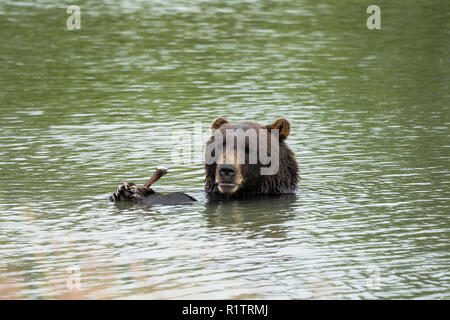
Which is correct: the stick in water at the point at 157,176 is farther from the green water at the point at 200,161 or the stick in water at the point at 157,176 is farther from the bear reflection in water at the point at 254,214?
the bear reflection in water at the point at 254,214

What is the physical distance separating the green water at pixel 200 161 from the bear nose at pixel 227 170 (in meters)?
0.46

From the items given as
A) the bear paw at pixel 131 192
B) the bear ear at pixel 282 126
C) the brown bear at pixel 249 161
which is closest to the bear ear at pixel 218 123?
the brown bear at pixel 249 161

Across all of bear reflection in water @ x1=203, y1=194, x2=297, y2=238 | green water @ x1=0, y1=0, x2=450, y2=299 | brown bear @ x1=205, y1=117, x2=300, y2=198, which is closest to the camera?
green water @ x1=0, y1=0, x2=450, y2=299

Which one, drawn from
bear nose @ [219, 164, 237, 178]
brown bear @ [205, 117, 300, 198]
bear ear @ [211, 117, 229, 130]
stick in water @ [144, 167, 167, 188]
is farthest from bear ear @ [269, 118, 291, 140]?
stick in water @ [144, 167, 167, 188]

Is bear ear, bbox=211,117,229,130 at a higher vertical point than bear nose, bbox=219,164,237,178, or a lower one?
higher

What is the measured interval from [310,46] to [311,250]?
19.4 m

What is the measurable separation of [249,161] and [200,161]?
131 inches

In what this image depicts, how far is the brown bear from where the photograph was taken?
13.1 meters

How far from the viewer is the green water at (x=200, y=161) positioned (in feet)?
33.6

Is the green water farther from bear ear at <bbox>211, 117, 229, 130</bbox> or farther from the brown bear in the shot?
bear ear at <bbox>211, 117, 229, 130</bbox>

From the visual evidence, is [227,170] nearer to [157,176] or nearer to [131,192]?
[157,176]

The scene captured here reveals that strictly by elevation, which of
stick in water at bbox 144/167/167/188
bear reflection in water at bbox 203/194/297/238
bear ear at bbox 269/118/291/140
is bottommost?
bear reflection in water at bbox 203/194/297/238

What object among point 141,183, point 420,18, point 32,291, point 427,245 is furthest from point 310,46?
point 32,291

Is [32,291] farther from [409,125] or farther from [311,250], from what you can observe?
[409,125]
